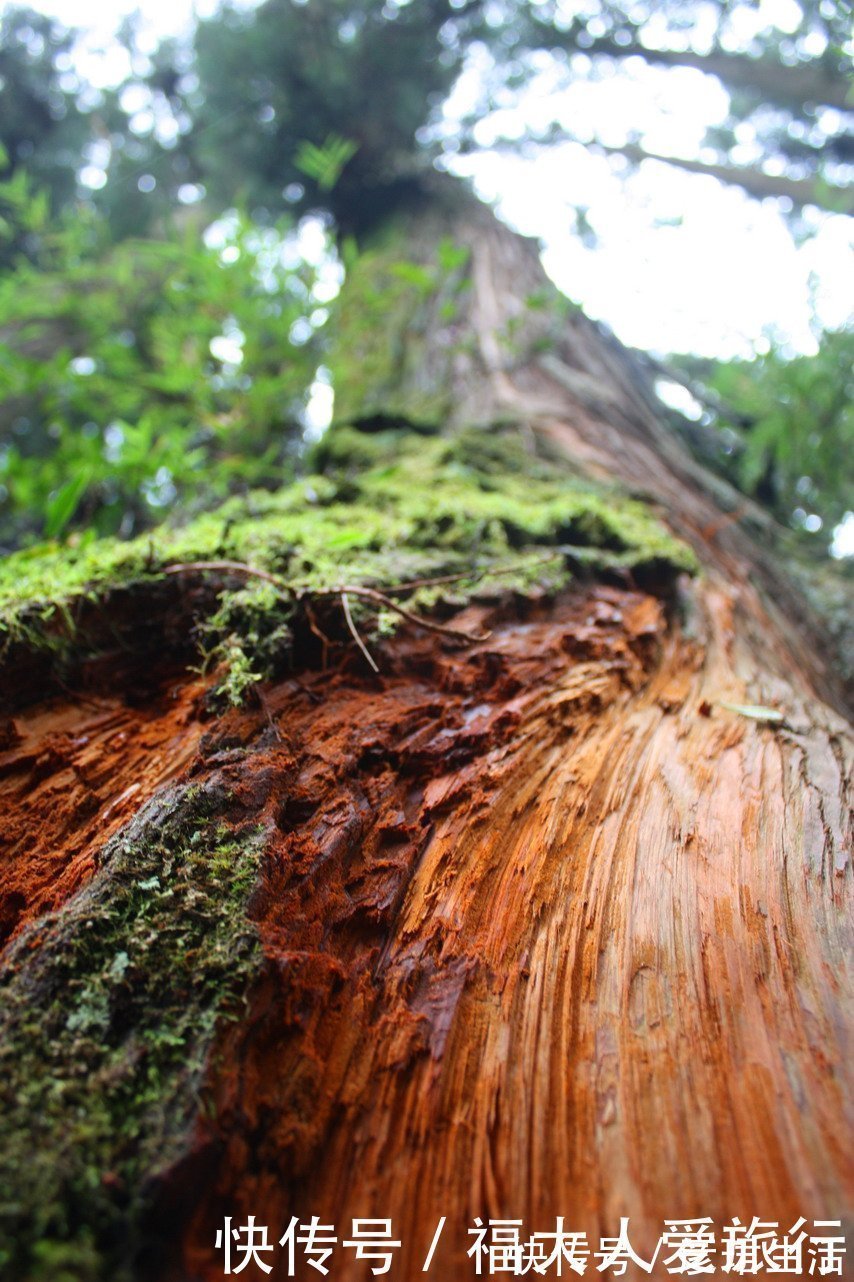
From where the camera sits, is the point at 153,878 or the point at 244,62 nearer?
the point at 153,878

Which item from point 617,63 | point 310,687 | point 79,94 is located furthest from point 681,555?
point 79,94

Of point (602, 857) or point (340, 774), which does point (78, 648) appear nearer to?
point (340, 774)

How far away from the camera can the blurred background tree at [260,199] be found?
3.80 m

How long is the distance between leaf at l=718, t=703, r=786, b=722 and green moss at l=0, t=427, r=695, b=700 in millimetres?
619

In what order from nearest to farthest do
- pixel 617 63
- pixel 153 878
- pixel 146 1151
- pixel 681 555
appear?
pixel 146 1151 < pixel 153 878 < pixel 681 555 < pixel 617 63

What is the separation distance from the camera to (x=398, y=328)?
4.47 metres

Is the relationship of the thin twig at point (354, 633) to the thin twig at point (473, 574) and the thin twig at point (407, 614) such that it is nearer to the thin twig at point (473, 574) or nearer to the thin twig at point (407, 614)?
the thin twig at point (407, 614)

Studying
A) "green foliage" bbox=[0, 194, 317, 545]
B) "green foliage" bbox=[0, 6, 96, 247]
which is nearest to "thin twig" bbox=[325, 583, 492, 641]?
"green foliage" bbox=[0, 194, 317, 545]

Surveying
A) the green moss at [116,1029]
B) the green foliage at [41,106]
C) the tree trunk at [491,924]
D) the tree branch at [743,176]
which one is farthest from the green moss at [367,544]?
the green foliage at [41,106]

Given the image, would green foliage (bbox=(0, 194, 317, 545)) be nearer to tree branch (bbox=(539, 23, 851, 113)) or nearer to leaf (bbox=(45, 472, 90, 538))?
leaf (bbox=(45, 472, 90, 538))

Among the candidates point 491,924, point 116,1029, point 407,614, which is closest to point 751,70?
point 407,614

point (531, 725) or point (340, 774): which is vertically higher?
point (531, 725)

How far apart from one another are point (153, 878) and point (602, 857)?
3.13 feet

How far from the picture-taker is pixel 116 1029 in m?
1.02
